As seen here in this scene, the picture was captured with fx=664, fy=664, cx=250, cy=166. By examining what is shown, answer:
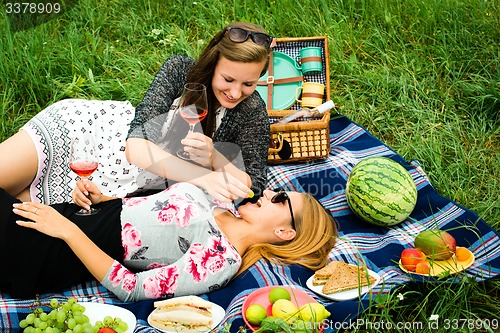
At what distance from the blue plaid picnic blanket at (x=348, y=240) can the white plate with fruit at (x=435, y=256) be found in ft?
0.19

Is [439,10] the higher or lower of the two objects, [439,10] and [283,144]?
the higher

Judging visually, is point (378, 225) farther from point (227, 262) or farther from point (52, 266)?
point (52, 266)

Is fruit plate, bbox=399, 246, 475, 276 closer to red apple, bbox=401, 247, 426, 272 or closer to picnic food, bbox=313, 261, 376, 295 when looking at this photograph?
red apple, bbox=401, 247, 426, 272

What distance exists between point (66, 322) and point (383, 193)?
97.2 inches

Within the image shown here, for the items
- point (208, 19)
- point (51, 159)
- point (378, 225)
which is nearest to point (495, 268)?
point (378, 225)

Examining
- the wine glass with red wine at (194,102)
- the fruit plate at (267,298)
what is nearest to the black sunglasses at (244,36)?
the wine glass with red wine at (194,102)

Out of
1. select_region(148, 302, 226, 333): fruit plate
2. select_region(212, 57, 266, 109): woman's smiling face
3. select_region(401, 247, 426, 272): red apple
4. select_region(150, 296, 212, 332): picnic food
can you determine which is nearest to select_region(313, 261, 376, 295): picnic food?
select_region(401, 247, 426, 272): red apple

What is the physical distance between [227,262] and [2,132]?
3040 mm

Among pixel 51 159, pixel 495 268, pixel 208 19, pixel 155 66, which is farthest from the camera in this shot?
pixel 208 19

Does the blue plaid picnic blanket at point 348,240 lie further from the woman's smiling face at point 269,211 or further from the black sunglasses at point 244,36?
the black sunglasses at point 244,36

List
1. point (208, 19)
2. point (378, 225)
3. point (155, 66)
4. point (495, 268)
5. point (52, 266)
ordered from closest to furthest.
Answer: point (52, 266) < point (495, 268) < point (378, 225) < point (155, 66) < point (208, 19)

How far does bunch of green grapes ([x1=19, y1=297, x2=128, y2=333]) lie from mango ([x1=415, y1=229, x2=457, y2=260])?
6.72 ft

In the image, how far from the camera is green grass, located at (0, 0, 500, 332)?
19.9ft

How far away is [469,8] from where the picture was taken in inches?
283
